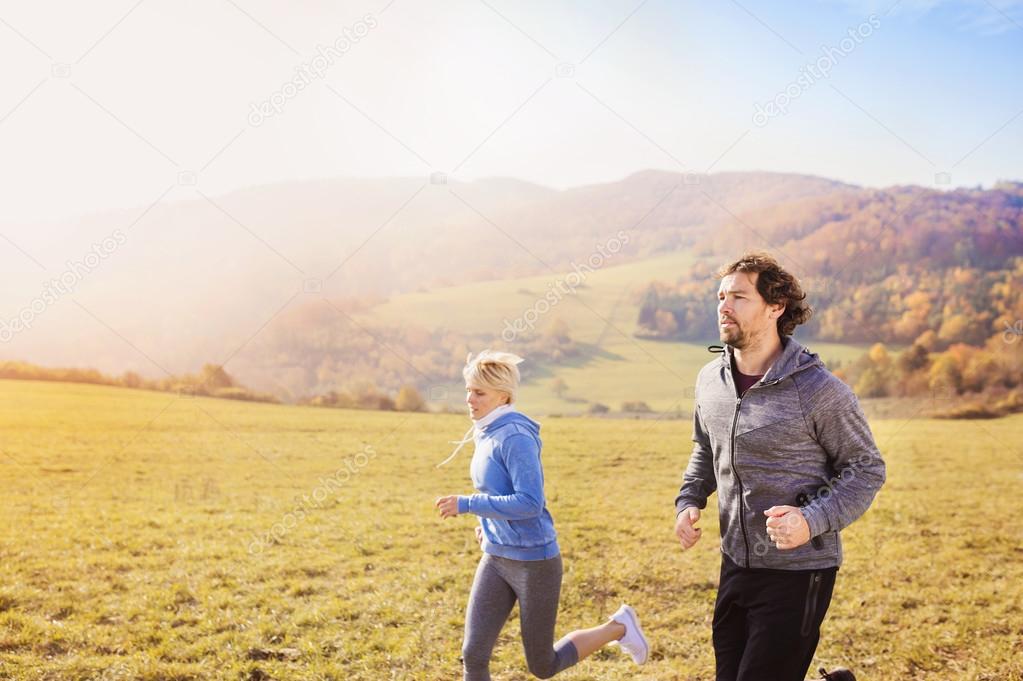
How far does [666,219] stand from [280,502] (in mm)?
67044

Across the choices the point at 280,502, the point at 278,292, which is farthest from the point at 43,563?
the point at 278,292

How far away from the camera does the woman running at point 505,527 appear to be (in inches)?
164

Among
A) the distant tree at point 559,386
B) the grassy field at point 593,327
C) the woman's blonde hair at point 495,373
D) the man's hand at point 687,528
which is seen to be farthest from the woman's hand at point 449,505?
the distant tree at point 559,386

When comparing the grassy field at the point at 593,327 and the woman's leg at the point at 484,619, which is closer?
the woman's leg at the point at 484,619

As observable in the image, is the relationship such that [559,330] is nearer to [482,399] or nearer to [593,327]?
[593,327]

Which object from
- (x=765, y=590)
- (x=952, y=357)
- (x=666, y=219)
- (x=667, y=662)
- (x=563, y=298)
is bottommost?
(x=667, y=662)

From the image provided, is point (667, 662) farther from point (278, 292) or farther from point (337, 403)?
point (278, 292)

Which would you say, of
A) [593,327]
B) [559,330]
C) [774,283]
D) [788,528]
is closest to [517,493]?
[788,528]

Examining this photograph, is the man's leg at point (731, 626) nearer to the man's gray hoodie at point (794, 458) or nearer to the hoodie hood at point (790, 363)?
the man's gray hoodie at point (794, 458)

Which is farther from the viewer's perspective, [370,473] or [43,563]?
[370,473]

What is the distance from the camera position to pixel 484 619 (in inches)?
171

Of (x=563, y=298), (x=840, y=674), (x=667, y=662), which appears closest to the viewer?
(x=840, y=674)

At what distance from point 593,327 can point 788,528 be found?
2123 inches

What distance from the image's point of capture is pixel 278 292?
216ft
